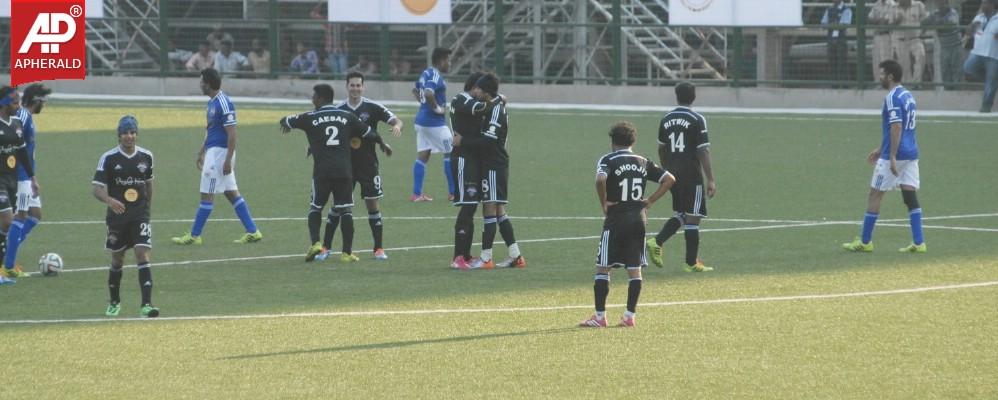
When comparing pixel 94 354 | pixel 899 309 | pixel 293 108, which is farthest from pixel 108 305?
pixel 293 108

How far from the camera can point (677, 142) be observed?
50.1 feet

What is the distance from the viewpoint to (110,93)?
132ft

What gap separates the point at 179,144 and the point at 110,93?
40.4 ft

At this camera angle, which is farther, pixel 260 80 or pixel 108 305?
pixel 260 80

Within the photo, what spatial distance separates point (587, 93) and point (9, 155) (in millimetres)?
23100

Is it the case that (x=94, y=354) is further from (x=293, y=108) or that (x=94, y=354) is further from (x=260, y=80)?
(x=260, y=80)

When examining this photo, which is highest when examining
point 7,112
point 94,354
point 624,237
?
point 7,112

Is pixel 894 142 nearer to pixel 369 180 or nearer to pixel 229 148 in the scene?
pixel 369 180

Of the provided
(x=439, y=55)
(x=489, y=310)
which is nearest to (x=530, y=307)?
(x=489, y=310)

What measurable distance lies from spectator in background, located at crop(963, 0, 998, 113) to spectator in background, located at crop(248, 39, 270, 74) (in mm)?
17854

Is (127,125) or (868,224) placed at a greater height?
(127,125)

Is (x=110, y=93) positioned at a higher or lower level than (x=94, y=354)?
higher

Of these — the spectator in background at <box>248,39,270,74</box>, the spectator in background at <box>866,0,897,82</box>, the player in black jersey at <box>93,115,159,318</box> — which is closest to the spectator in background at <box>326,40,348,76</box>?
the spectator in background at <box>248,39,270,74</box>

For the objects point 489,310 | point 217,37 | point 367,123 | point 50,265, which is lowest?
point 489,310
